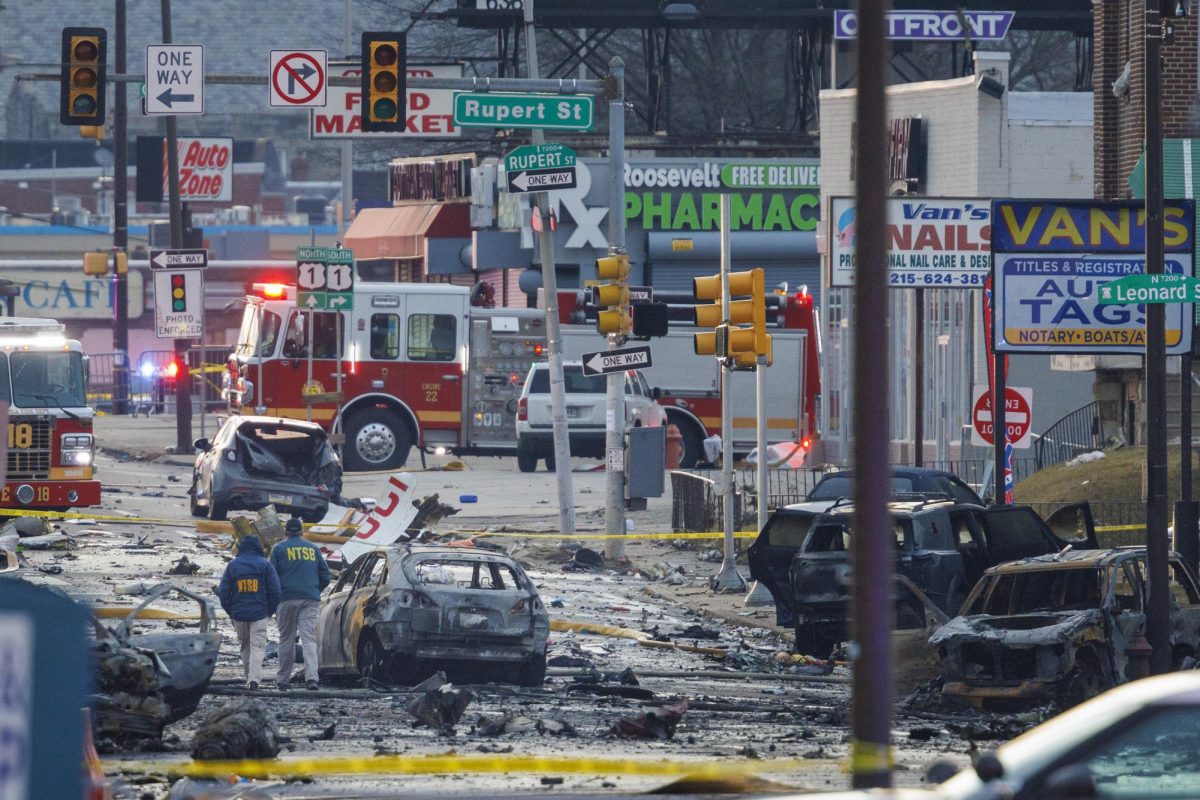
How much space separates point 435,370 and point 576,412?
265cm

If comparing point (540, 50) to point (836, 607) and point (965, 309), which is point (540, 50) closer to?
point (965, 309)

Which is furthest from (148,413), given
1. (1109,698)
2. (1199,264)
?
(1109,698)

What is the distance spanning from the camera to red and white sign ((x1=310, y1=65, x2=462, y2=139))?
3186 centimetres

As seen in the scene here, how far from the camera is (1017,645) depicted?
46.9ft

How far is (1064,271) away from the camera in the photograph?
66.8ft

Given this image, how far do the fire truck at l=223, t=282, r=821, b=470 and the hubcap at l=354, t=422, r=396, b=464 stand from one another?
0.7 inches

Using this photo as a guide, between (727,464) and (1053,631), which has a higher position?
(727,464)

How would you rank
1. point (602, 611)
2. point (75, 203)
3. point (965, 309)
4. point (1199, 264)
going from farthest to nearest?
point (75, 203) < point (965, 309) < point (1199, 264) < point (602, 611)

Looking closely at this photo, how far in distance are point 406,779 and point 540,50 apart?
46.9 m

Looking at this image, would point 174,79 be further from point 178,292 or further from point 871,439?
point 871,439

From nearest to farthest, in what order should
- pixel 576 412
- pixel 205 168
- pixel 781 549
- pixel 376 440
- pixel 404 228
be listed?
pixel 781 549 → pixel 376 440 → pixel 576 412 → pixel 205 168 → pixel 404 228

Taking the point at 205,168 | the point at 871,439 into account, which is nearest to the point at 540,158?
the point at 871,439

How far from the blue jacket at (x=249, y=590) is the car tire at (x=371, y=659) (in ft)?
2.67

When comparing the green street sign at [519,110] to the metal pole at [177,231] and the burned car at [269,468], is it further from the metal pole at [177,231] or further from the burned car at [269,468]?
the metal pole at [177,231]
